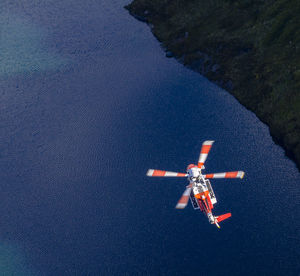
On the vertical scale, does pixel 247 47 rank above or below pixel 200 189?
above

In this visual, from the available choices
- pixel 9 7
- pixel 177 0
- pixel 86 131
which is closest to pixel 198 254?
pixel 86 131

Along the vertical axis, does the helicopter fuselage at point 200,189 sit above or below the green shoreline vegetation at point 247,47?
below

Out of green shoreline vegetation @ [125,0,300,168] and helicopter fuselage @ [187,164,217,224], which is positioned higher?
green shoreline vegetation @ [125,0,300,168]

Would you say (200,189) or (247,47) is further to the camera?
(247,47)

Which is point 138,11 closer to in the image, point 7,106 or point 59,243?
point 7,106

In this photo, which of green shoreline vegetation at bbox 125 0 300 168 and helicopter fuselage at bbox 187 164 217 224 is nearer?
helicopter fuselage at bbox 187 164 217 224

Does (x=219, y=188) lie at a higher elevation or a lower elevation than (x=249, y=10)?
lower

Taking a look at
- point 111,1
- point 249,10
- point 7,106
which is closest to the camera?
point 7,106

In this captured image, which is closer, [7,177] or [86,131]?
[7,177]
